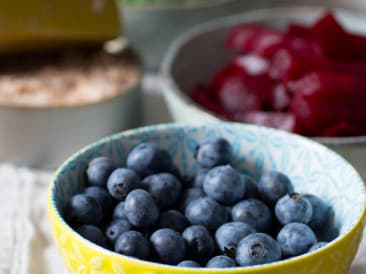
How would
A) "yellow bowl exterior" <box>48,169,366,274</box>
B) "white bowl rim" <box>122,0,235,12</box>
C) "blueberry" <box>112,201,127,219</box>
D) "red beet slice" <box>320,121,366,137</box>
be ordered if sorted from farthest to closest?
"white bowl rim" <box>122,0,235,12</box>, "red beet slice" <box>320,121,366,137</box>, "blueberry" <box>112,201,127,219</box>, "yellow bowl exterior" <box>48,169,366,274</box>

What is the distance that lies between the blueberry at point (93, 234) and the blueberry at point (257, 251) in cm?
11

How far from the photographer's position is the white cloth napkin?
656 mm

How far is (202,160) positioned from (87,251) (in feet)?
0.60

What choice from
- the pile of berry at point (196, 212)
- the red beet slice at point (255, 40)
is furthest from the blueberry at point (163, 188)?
the red beet slice at point (255, 40)

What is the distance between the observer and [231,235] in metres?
0.53

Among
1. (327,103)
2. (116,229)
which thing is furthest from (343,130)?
(116,229)

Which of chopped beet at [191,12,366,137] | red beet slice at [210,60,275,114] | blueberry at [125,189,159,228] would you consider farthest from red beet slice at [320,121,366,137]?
blueberry at [125,189,159,228]

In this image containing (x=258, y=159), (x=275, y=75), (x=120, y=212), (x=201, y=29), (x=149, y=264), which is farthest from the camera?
(x=201, y=29)

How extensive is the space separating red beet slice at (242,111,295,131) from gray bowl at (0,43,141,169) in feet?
0.58

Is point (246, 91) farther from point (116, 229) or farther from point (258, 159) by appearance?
point (116, 229)

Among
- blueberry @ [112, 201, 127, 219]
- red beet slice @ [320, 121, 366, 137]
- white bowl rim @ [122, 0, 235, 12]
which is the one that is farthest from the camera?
white bowl rim @ [122, 0, 235, 12]

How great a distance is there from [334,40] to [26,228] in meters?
0.48

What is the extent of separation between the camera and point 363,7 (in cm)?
136

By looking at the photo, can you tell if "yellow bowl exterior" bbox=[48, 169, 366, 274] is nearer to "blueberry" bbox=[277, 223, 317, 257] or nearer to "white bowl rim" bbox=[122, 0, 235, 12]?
"blueberry" bbox=[277, 223, 317, 257]
